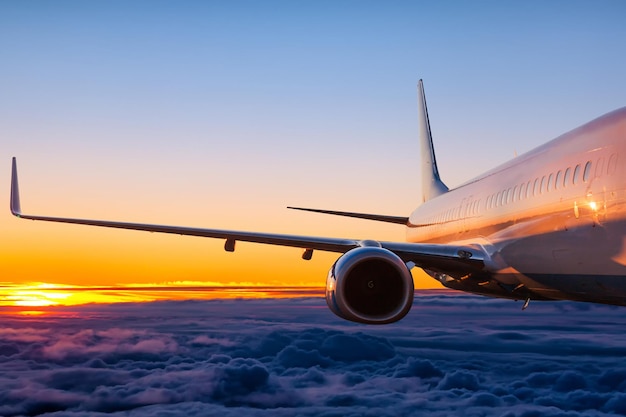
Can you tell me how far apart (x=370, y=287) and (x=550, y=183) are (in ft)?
10.9

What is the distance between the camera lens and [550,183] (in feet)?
38.6

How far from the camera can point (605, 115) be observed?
11.0m

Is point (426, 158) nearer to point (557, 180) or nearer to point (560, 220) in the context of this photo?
point (557, 180)

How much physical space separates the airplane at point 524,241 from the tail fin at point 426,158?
7877mm

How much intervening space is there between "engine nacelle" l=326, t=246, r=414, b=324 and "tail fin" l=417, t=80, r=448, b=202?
11991mm

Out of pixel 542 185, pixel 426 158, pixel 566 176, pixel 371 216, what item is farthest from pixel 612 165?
pixel 426 158

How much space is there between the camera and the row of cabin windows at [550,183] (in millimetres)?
10320

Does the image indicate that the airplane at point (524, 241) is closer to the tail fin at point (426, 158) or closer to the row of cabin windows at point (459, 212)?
the row of cabin windows at point (459, 212)

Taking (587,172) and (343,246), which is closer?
(587,172)

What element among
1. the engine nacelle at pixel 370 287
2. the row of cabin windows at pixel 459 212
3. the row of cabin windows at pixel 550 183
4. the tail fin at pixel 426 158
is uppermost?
the tail fin at pixel 426 158

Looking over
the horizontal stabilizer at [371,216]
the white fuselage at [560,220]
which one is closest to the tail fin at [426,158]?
the horizontal stabilizer at [371,216]

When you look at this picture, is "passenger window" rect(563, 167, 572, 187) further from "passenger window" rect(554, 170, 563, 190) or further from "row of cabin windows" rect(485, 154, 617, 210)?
"passenger window" rect(554, 170, 563, 190)

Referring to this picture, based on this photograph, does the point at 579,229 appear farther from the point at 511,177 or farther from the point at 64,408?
the point at 64,408

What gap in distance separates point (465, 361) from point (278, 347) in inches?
1926
